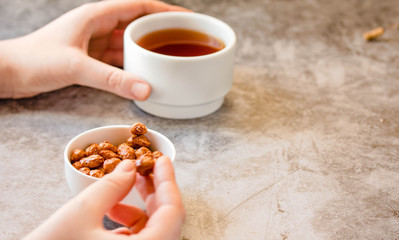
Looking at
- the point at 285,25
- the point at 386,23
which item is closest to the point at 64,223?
the point at 285,25

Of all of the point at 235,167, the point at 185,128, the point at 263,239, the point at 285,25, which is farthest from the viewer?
the point at 285,25

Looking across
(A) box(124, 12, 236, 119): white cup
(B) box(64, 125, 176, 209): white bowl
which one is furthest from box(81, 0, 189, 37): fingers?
(B) box(64, 125, 176, 209): white bowl

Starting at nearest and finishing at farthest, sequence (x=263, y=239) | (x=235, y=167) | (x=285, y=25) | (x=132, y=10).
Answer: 1. (x=263, y=239)
2. (x=235, y=167)
3. (x=132, y=10)
4. (x=285, y=25)

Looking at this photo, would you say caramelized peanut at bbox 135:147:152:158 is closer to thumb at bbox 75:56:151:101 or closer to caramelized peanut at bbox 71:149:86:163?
caramelized peanut at bbox 71:149:86:163

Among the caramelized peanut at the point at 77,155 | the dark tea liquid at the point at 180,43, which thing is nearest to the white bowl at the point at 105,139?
the caramelized peanut at the point at 77,155

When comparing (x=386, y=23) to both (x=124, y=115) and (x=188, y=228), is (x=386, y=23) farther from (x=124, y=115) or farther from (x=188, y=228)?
(x=188, y=228)

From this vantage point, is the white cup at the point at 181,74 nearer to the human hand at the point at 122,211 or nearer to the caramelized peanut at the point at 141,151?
the caramelized peanut at the point at 141,151

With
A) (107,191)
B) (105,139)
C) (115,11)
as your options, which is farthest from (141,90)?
(107,191)

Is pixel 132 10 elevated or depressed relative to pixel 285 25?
elevated
